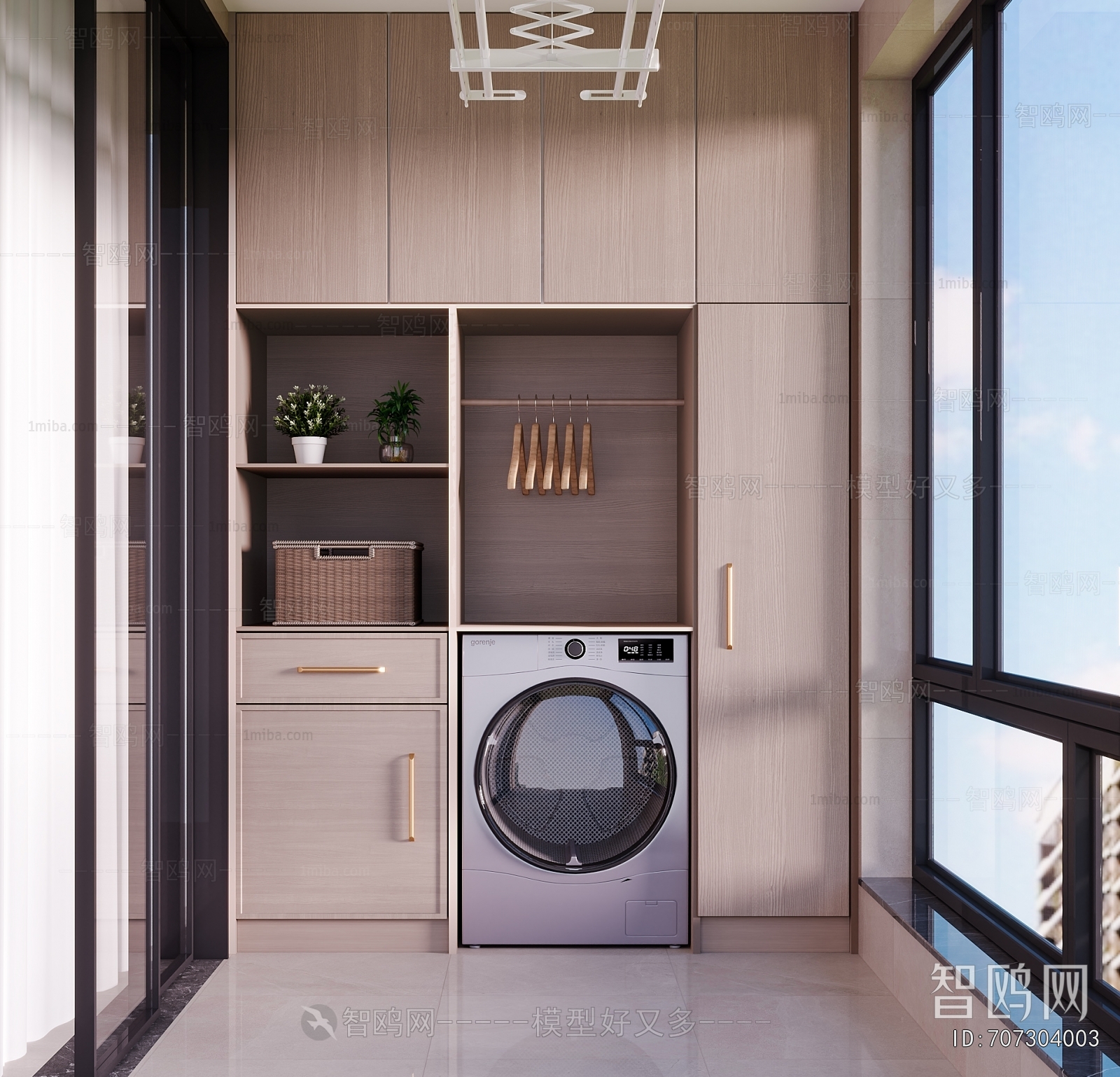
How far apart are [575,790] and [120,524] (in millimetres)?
1480

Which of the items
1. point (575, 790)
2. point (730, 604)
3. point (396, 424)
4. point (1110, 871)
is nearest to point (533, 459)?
point (396, 424)

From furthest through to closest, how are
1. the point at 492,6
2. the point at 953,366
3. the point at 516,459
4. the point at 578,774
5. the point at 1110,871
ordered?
the point at 516,459 → the point at 578,774 → the point at 492,6 → the point at 953,366 → the point at 1110,871

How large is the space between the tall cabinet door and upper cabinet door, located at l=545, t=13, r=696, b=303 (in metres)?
0.23

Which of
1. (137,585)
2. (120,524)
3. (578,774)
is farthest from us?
(578,774)

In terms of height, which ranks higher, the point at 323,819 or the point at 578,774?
the point at 578,774

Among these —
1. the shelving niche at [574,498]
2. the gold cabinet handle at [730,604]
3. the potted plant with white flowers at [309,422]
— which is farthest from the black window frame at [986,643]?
the potted plant with white flowers at [309,422]

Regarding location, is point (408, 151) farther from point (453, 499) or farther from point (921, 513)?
point (921, 513)

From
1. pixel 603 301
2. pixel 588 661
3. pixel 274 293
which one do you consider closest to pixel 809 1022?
pixel 588 661

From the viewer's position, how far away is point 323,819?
2895mm

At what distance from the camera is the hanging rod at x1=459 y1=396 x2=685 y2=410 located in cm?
313

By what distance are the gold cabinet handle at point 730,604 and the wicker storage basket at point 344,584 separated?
3.10 ft

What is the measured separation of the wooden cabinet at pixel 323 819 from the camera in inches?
114

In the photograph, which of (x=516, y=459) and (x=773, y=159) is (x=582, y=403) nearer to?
(x=516, y=459)

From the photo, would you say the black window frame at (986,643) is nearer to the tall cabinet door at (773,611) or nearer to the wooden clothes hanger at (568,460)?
the tall cabinet door at (773,611)
